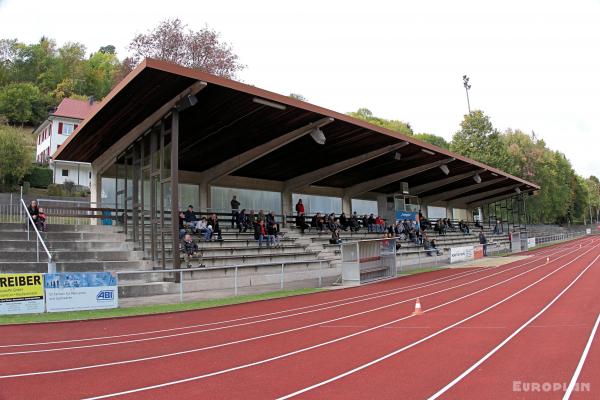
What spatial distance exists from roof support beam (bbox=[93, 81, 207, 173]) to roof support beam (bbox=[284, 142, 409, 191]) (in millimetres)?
10547

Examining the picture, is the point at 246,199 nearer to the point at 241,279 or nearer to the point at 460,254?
the point at 241,279

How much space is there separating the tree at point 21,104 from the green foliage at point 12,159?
105 ft

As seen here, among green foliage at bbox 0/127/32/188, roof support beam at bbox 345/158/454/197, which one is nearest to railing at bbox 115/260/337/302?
roof support beam at bbox 345/158/454/197

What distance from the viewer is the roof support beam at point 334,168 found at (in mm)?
24109

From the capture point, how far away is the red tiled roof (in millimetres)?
58188

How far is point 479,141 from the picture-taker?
5628 centimetres

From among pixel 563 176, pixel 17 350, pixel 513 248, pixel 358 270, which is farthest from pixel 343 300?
A: pixel 563 176

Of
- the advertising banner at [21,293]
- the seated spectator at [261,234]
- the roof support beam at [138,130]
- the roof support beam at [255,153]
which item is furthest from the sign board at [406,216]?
the advertising banner at [21,293]

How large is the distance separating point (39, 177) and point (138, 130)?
35.3 meters

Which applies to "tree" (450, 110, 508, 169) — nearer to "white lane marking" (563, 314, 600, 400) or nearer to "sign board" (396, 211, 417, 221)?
"sign board" (396, 211, 417, 221)

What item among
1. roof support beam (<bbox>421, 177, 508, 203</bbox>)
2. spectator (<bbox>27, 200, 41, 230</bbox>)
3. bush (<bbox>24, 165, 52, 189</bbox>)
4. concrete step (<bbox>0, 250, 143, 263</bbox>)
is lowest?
concrete step (<bbox>0, 250, 143, 263</bbox>)

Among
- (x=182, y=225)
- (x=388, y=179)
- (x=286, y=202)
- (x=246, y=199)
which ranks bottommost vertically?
(x=182, y=225)

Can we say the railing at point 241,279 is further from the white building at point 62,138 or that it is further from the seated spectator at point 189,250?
the white building at point 62,138

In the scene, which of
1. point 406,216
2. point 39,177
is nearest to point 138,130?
point 406,216
